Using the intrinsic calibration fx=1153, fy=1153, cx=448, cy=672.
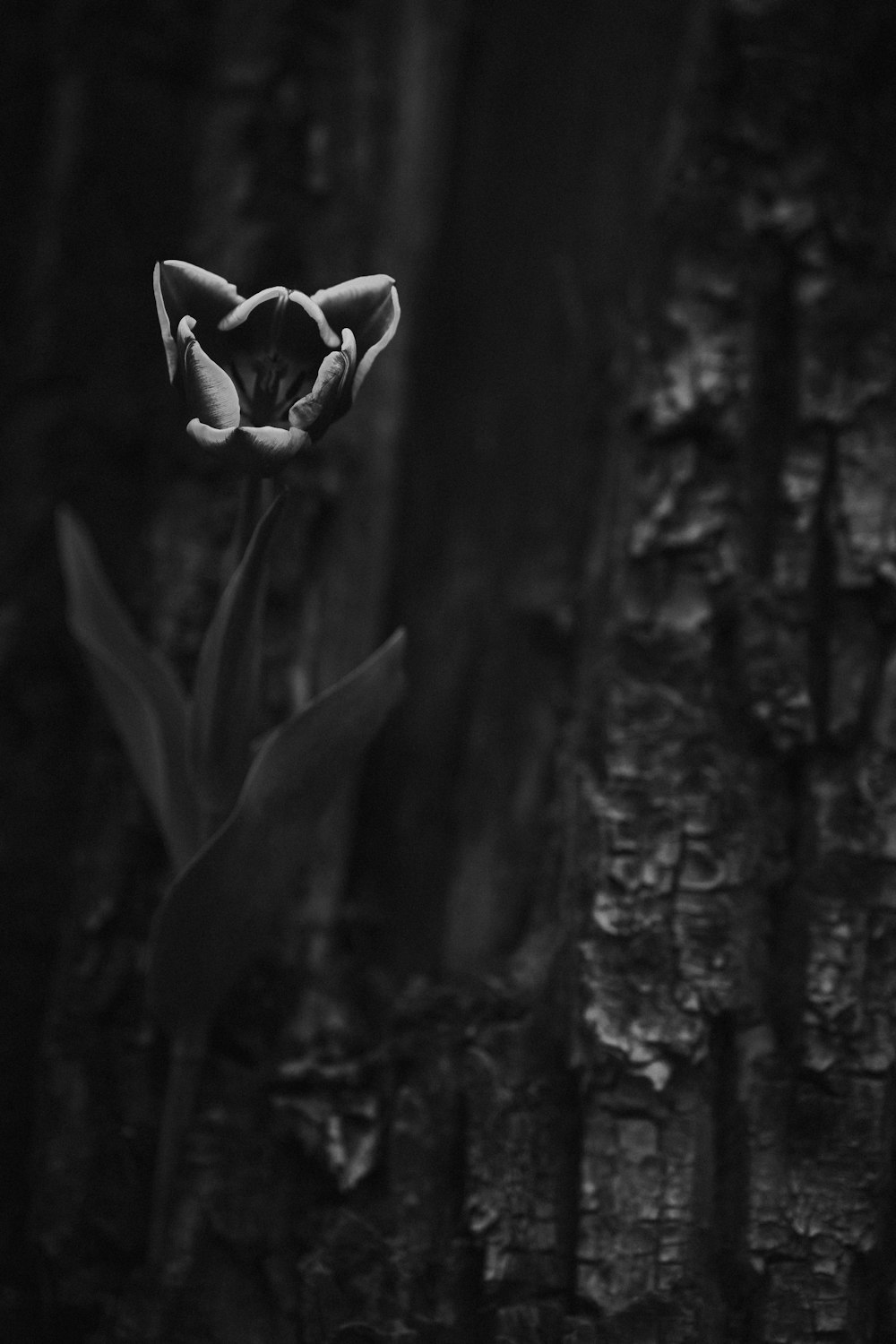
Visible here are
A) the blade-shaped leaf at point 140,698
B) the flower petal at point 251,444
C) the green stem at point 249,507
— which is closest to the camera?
the flower petal at point 251,444

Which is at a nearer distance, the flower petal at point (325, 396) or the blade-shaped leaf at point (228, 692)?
the flower petal at point (325, 396)

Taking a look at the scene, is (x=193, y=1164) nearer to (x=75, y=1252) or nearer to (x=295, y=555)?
(x=75, y=1252)

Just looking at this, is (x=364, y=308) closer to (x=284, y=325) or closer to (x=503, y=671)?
(x=284, y=325)

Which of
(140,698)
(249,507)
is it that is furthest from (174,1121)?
(249,507)

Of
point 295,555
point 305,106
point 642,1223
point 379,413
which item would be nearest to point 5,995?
point 295,555

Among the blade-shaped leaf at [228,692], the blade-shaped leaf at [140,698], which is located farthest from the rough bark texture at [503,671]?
the blade-shaped leaf at [228,692]

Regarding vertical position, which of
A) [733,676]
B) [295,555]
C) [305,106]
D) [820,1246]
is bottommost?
[820,1246]

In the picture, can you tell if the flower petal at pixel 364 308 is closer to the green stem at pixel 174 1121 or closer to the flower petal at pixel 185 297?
the flower petal at pixel 185 297

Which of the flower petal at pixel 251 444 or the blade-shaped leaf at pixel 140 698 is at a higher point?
the flower petal at pixel 251 444
